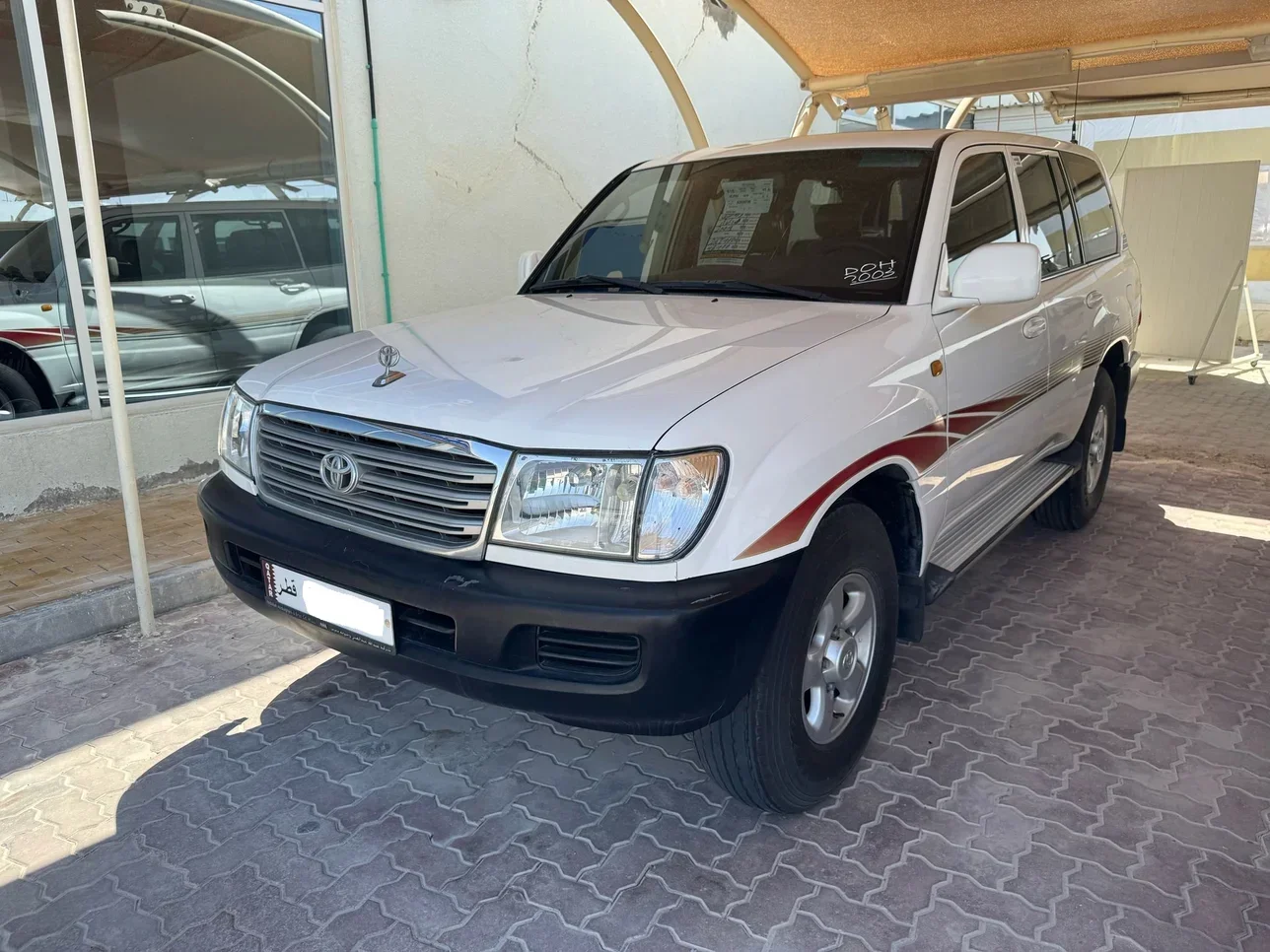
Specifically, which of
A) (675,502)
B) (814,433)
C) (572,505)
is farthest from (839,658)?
(572,505)

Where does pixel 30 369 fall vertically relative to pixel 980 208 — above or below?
below

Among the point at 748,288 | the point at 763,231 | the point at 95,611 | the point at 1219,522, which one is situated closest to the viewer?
the point at 748,288

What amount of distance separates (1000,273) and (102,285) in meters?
3.07

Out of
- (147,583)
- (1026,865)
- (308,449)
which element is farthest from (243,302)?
(1026,865)

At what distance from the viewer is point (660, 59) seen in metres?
5.96

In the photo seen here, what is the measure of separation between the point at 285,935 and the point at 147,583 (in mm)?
2048

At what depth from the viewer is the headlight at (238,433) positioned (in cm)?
286

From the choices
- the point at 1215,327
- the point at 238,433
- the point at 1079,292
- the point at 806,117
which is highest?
the point at 806,117

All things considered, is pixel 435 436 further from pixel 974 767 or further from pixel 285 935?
pixel 974 767

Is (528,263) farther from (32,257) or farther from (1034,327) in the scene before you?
(32,257)

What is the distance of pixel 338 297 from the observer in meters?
6.45

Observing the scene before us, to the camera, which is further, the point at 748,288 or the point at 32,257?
the point at 32,257

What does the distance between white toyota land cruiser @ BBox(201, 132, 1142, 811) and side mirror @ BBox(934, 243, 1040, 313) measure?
0.04ft

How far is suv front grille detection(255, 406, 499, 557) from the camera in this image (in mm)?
2293
